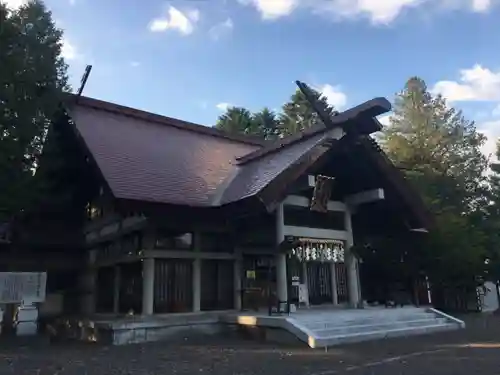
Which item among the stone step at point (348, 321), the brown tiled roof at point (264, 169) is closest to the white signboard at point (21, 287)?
the brown tiled roof at point (264, 169)

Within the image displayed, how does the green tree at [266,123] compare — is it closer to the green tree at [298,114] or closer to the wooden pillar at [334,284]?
the green tree at [298,114]

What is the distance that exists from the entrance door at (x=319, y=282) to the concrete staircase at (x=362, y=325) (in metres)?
1.90

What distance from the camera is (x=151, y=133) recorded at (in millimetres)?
14703

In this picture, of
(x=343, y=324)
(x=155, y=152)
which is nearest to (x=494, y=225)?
(x=343, y=324)

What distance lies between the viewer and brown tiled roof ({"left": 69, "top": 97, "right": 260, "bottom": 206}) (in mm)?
10367

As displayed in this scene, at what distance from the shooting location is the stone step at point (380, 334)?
8.28m

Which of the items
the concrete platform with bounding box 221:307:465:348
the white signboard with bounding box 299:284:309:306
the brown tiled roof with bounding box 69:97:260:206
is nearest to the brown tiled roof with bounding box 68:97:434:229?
the brown tiled roof with bounding box 69:97:260:206

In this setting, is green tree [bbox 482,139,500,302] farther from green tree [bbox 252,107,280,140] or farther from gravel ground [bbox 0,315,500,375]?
green tree [bbox 252,107,280,140]

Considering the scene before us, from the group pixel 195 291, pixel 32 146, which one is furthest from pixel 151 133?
pixel 195 291

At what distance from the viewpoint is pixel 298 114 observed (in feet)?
119

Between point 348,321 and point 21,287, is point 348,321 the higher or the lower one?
the lower one

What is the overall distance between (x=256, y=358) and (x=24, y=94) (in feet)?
29.7

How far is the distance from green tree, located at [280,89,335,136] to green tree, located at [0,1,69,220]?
77.5ft

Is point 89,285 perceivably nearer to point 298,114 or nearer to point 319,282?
point 319,282
